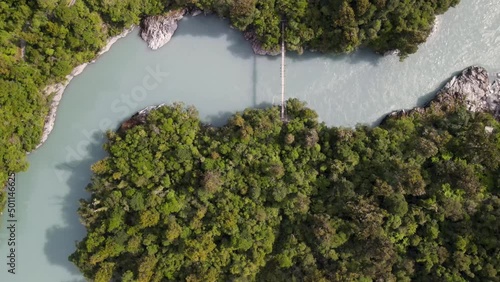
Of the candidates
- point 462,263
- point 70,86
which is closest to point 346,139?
point 462,263

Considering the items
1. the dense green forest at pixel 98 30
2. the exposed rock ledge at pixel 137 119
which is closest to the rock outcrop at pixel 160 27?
the dense green forest at pixel 98 30

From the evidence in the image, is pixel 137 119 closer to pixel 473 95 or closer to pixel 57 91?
pixel 57 91

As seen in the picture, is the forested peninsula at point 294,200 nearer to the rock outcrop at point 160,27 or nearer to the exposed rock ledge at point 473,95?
the exposed rock ledge at point 473,95

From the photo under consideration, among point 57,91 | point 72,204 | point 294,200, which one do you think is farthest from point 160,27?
point 294,200

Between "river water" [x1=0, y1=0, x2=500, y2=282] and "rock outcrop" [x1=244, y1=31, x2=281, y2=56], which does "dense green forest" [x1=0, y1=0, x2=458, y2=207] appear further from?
"river water" [x1=0, y1=0, x2=500, y2=282]

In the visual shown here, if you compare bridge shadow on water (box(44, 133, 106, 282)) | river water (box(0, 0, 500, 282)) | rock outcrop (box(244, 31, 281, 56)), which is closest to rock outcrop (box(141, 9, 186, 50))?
river water (box(0, 0, 500, 282))

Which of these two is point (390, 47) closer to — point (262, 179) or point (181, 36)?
point (262, 179)

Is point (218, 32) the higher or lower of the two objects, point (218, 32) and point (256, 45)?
the higher

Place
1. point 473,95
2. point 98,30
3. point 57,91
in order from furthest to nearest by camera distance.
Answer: point 57,91
point 473,95
point 98,30
